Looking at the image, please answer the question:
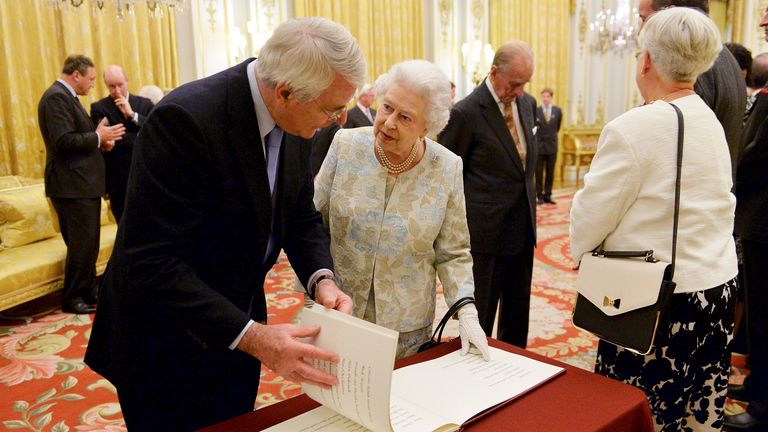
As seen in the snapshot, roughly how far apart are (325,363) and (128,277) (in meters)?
0.47

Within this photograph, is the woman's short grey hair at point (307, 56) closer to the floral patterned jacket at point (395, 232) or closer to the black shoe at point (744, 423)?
the floral patterned jacket at point (395, 232)

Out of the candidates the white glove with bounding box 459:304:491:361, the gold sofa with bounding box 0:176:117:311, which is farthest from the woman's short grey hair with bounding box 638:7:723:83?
the gold sofa with bounding box 0:176:117:311

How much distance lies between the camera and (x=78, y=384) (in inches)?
122

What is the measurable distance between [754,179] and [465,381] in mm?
1944

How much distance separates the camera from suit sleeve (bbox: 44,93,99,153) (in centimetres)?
414

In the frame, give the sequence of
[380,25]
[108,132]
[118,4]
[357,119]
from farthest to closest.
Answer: [380,25] → [118,4] → [357,119] → [108,132]

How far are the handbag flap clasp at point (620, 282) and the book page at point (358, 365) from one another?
37.8 inches

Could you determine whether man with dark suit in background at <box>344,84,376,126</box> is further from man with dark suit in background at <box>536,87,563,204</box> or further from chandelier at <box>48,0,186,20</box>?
man with dark suit in background at <box>536,87,563,204</box>

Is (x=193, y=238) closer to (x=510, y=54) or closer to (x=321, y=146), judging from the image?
(x=510, y=54)

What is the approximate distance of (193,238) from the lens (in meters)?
1.20

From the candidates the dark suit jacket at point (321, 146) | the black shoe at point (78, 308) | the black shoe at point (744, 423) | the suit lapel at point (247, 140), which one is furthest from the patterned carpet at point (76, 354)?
the suit lapel at point (247, 140)

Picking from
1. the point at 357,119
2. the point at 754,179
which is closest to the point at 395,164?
the point at 754,179

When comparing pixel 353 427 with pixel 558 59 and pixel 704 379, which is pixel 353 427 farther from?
pixel 558 59

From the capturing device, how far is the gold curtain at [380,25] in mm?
8391
